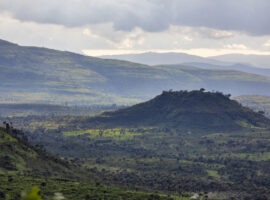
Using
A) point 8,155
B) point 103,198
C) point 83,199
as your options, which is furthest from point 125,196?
point 8,155

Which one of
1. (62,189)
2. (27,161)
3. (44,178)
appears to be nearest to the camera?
(62,189)

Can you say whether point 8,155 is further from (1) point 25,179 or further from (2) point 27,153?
(1) point 25,179

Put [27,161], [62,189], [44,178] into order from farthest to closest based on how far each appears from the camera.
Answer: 1. [27,161]
2. [44,178]
3. [62,189]

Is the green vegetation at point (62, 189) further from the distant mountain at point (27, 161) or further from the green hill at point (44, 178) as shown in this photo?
the distant mountain at point (27, 161)

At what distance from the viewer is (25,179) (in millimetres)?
136125

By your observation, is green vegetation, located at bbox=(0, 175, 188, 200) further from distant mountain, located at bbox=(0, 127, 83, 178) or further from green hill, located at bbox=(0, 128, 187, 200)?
distant mountain, located at bbox=(0, 127, 83, 178)

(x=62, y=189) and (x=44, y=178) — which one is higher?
(x=62, y=189)

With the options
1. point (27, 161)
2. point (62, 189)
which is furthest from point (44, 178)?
point (27, 161)

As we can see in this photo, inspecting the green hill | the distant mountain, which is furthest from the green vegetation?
the distant mountain

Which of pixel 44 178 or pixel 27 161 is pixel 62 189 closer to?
pixel 44 178

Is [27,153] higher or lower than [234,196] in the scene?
higher

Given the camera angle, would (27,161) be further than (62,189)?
Yes

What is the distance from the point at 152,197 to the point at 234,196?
200ft

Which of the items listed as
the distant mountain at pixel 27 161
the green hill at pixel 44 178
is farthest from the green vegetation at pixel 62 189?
the distant mountain at pixel 27 161
